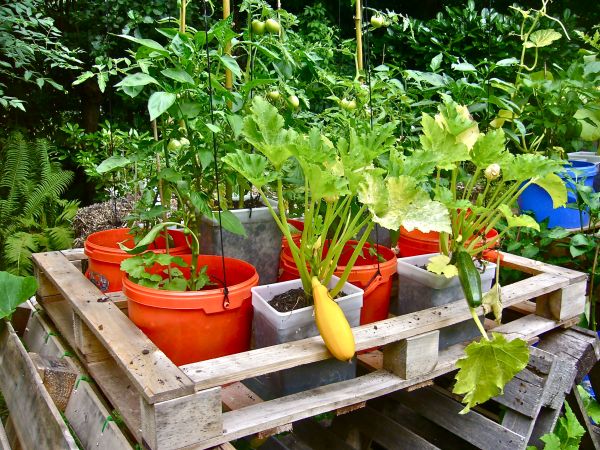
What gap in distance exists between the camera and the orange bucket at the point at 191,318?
120 centimetres

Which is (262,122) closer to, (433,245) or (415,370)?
(415,370)

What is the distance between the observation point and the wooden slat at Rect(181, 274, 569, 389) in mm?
1045

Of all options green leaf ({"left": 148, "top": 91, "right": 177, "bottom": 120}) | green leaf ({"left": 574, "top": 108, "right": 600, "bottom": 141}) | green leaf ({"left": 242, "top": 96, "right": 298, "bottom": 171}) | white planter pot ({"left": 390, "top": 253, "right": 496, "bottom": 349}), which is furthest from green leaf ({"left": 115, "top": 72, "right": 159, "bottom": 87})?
green leaf ({"left": 574, "top": 108, "right": 600, "bottom": 141})

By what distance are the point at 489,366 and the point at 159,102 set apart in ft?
2.74

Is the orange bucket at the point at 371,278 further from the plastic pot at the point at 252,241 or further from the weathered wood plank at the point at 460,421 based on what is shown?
the weathered wood plank at the point at 460,421

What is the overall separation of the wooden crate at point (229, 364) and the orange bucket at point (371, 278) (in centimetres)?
13

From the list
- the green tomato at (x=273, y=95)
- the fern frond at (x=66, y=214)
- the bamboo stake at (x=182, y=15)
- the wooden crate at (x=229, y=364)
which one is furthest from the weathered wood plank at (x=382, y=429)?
the fern frond at (x=66, y=214)

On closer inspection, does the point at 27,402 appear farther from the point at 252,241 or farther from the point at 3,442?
the point at 252,241

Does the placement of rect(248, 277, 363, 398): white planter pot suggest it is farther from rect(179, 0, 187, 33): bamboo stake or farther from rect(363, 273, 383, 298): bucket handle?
rect(179, 0, 187, 33): bamboo stake

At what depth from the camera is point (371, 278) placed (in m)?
1.41

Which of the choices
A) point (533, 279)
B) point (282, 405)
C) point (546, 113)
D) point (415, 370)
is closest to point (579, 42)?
point (546, 113)

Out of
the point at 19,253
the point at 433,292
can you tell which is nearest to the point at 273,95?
the point at 433,292

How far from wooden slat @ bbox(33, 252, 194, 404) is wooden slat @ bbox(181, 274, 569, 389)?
4cm

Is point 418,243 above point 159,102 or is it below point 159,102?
below
